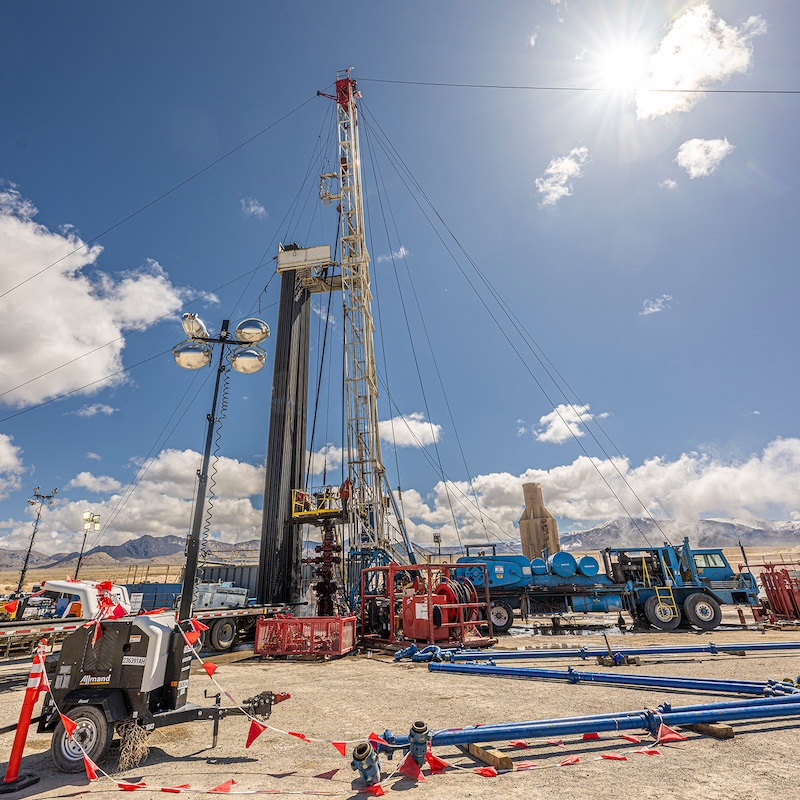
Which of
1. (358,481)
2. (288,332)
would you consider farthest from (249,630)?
(288,332)

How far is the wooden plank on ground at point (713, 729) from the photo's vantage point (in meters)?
5.28

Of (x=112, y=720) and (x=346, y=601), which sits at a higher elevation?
(x=346, y=601)

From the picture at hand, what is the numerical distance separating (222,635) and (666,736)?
1479 cm

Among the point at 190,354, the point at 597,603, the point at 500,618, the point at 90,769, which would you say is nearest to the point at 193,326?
the point at 190,354

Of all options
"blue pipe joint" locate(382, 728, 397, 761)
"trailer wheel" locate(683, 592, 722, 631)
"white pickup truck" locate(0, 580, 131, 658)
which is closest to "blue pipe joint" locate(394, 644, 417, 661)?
"white pickup truck" locate(0, 580, 131, 658)

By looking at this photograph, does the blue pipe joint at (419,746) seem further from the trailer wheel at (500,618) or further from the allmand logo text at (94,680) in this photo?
the trailer wheel at (500,618)

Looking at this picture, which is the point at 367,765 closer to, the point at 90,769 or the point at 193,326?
the point at 90,769

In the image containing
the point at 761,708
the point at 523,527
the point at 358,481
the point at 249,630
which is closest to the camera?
the point at 761,708

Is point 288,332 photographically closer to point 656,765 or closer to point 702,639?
point 702,639

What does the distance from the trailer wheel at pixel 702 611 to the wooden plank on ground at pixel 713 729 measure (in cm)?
1516

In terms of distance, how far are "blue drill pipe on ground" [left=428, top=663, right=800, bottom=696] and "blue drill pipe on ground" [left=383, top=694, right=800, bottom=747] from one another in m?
1.07

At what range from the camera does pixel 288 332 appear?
26531 mm

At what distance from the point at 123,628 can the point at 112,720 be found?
3.09 feet

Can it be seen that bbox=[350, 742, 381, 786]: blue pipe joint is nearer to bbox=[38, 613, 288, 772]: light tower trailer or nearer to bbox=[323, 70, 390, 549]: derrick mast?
bbox=[38, 613, 288, 772]: light tower trailer
